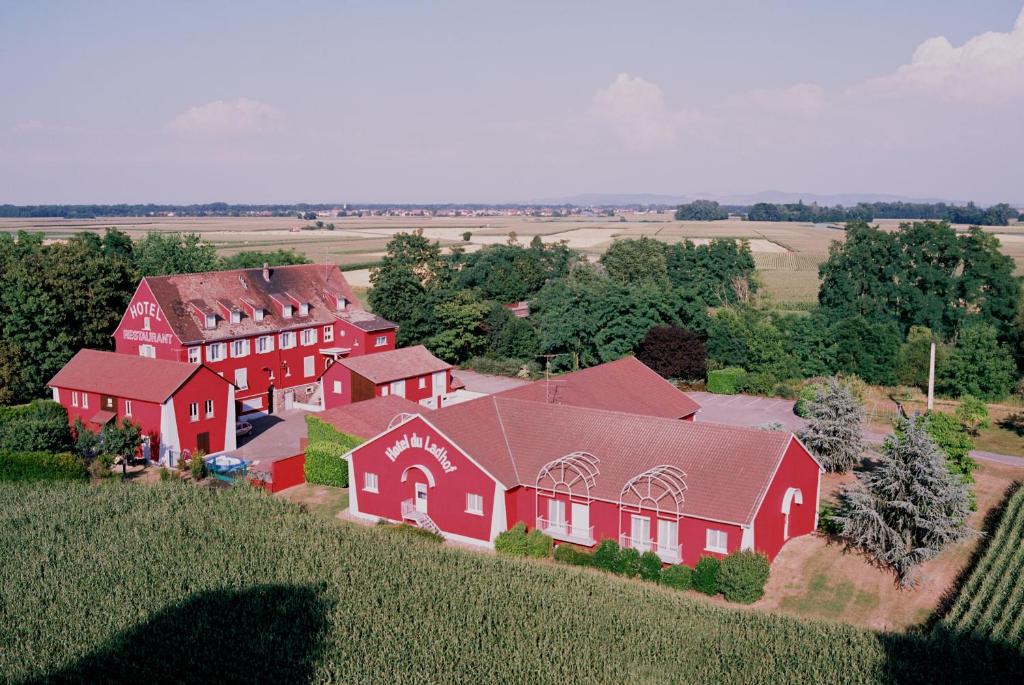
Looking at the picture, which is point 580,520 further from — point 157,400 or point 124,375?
point 124,375

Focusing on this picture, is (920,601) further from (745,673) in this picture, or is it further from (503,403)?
(503,403)

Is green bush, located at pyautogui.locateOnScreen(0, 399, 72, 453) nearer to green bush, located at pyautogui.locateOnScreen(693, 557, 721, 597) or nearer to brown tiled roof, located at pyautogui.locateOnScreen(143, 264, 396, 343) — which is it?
brown tiled roof, located at pyautogui.locateOnScreen(143, 264, 396, 343)

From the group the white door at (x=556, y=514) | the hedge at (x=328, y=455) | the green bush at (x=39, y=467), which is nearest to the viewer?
the white door at (x=556, y=514)

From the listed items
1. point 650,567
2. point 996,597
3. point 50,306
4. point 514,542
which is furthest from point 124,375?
point 996,597

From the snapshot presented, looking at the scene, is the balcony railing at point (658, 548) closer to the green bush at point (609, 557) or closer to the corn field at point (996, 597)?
the green bush at point (609, 557)

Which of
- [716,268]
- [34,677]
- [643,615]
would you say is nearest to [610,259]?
[716,268]

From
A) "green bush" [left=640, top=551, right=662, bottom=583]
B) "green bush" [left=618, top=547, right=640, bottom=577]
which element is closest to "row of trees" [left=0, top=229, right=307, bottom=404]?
"green bush" [left=618, top=547, right=640, bottom=577]

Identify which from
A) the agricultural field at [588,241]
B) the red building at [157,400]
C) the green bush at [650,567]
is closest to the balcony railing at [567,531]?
the green bush at [650,567]
